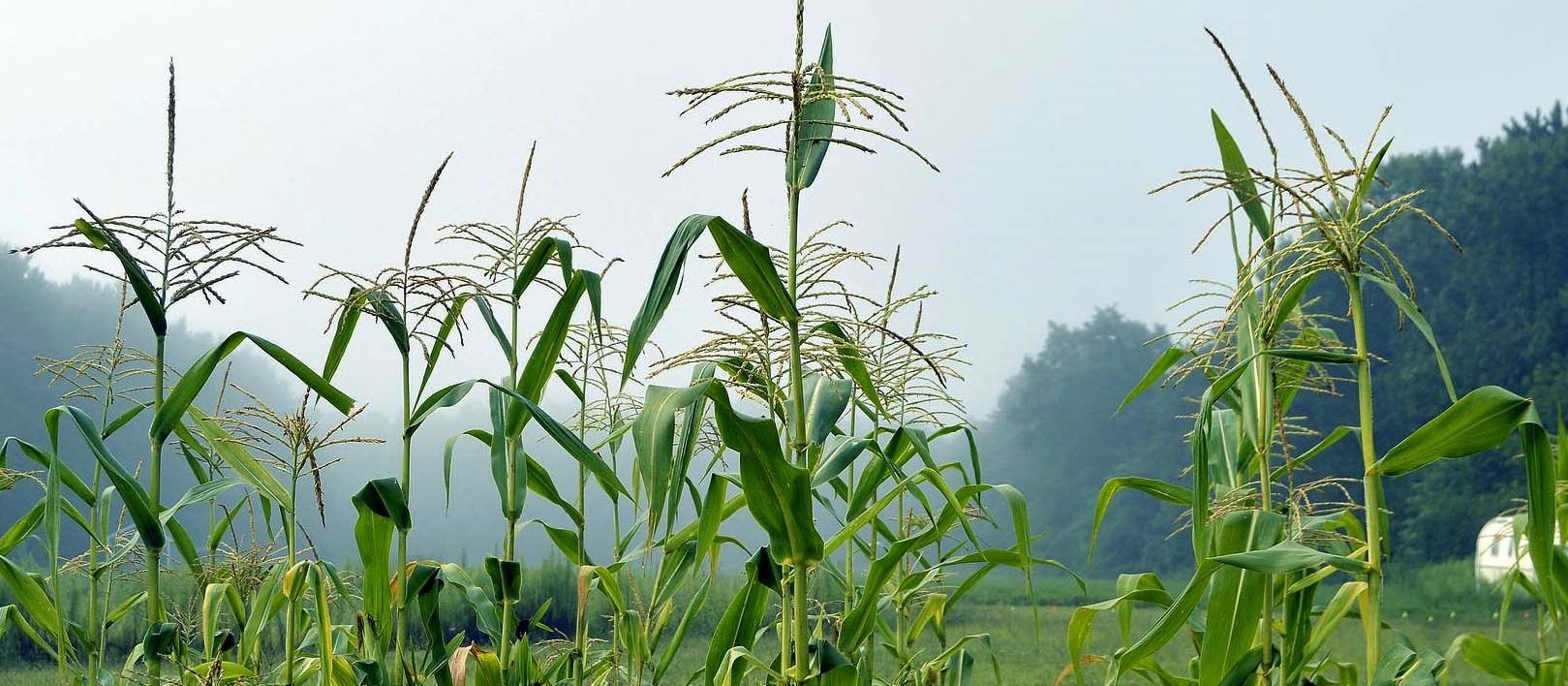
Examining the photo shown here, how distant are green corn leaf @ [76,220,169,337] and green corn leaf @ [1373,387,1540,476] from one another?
61.8 inches

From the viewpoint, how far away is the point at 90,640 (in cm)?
191

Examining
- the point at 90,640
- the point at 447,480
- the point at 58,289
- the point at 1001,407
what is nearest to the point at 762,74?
the point at 447,480

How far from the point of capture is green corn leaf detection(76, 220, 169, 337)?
1.45m

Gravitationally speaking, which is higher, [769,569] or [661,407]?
[661,407]

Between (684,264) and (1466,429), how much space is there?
928mm

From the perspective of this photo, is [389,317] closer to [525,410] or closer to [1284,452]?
[525,410]

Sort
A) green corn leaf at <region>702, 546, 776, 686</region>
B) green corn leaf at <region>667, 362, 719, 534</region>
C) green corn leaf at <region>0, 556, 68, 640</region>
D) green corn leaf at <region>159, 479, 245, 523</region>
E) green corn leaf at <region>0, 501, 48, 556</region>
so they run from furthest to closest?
green corn leaf at <region>0, 501, 48, 556</region> → green corn leaf at <region>0, 556, 68, 640</region> → green corn leaf at <region>159, 479, 245, 523</region> → green corn leaf at <region>702, 546, 776, 686</region> → green corn leaf at <region>667, 362, 719, 534</region>

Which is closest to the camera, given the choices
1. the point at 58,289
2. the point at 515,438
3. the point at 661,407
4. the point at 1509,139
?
the point at 661,407

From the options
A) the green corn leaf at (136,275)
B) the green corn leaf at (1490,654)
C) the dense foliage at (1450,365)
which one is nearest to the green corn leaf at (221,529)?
the green corn leaf at (136,275)

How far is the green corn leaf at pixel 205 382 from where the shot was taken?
58.2 inches

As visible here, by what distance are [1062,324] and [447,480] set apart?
56.2 ft

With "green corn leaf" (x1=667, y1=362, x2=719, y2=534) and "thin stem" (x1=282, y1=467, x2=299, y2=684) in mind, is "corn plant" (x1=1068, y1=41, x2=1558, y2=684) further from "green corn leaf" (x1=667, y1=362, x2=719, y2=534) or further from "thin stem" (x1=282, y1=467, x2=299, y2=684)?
"thin stem" (x1=282, y1=467, x2=299, y2=684)

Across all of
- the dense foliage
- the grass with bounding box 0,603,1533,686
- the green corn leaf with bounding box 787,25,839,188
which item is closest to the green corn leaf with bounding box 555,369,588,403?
the green corn leaf with bounding box 787,25,839,188

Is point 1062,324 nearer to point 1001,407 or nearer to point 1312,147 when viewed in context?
point 1001,407
